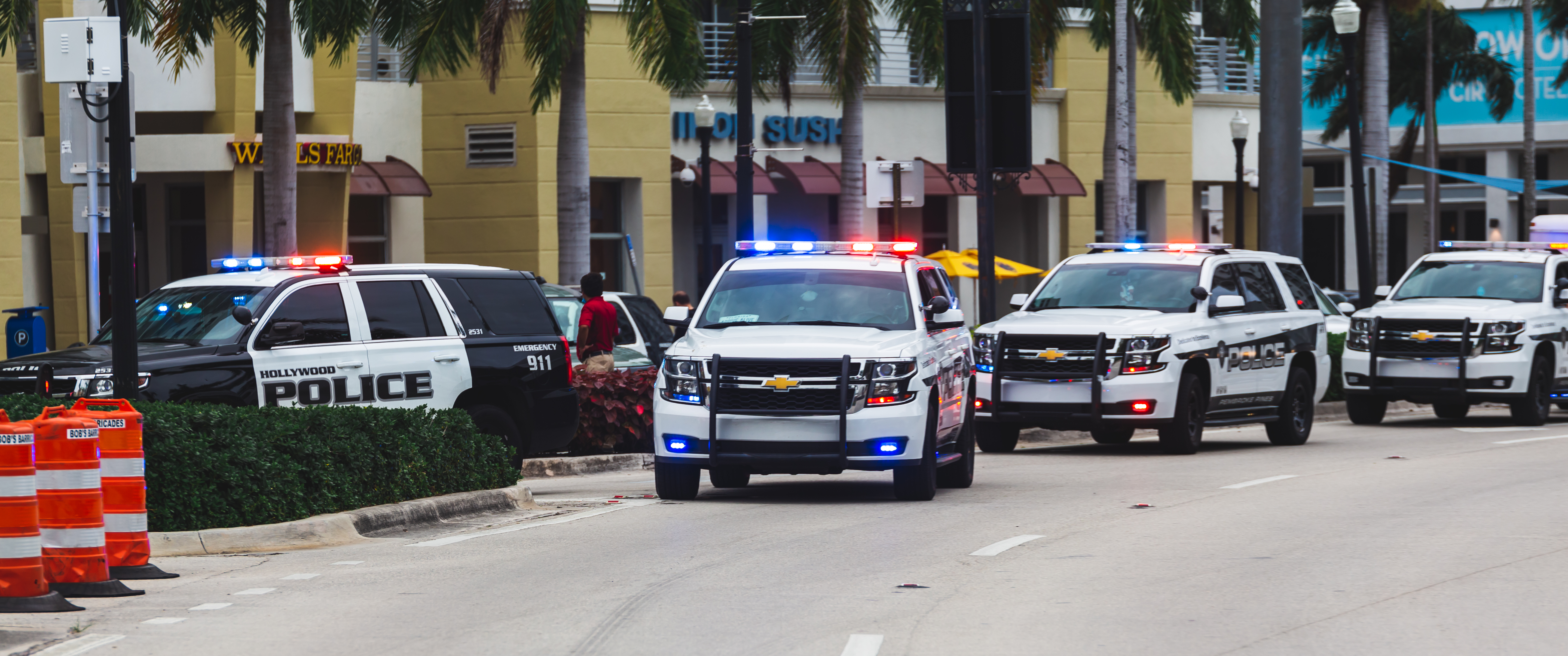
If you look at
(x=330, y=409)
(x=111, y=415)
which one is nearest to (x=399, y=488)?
(x=330, y=409)

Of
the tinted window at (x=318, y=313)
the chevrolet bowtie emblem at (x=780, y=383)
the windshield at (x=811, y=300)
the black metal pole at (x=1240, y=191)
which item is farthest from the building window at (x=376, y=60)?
the chevrolet bowtie emblem at (x=780, y=383)

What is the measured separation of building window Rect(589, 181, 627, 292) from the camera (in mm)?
38688

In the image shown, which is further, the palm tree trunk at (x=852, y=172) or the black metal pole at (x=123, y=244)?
the palm tree trunk at (x=852, y=172)

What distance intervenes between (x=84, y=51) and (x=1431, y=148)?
175ft

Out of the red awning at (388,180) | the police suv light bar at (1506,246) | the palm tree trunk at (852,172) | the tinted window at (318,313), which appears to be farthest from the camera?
the red awning at (388,180)

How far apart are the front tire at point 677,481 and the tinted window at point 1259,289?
7350 mm

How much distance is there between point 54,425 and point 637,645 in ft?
10.4

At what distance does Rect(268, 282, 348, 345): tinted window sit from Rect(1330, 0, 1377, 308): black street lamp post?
17949mm

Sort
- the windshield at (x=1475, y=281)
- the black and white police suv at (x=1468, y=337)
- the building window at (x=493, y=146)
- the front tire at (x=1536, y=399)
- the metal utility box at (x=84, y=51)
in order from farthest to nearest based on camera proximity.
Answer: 1. the building window at (x=493, y=146)
2. the windshield at (x=1475, y=281)
3. the front tire at (x=1536, y=399)
4. the black and white police suv at (x=1468, y=337)
5. the metal utility box at (x=84, y=51)

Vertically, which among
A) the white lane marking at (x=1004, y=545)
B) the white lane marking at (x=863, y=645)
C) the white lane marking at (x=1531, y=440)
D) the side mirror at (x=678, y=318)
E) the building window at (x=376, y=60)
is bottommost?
the white lane marking at (x=1531, y=440)

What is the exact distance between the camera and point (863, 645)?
333 inches

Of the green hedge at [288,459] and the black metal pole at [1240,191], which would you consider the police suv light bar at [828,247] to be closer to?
the green hedge at [288,459]

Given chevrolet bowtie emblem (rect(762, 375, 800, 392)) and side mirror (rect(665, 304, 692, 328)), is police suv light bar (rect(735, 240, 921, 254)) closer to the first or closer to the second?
side mirror (rect(665, 304, 692, 328))

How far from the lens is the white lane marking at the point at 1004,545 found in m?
11.5
